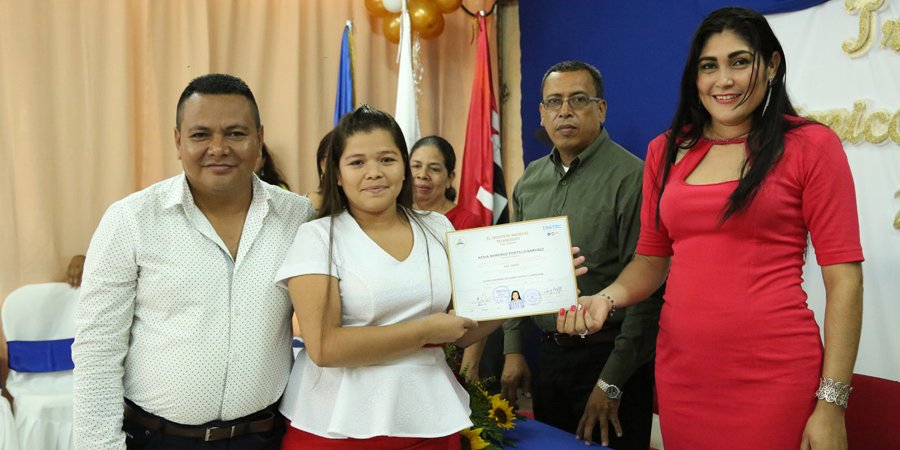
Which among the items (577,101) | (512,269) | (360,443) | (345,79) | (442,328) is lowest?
(360,443)

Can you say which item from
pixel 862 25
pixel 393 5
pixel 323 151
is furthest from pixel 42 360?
pixel 862 25

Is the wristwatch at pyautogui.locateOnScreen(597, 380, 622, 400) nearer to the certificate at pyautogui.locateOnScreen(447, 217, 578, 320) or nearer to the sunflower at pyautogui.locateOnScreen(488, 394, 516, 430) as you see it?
the sunflower at pyautogui.locateOnScreen(488, 394, 516, 430)

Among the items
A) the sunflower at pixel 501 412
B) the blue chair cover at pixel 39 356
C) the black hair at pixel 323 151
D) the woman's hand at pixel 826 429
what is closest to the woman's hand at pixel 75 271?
the blue chair cover at pixel 39 356

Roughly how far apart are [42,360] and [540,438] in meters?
3.16

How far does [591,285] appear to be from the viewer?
2.61 m

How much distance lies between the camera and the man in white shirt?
1711 millimetres

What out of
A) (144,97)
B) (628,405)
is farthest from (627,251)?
(144,97)

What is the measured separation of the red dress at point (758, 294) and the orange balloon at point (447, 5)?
3.50 meters

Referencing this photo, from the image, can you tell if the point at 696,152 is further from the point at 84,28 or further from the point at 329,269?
the point at 84,28

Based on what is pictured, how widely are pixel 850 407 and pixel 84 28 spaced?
4503mm

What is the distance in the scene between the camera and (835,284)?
1636 mm

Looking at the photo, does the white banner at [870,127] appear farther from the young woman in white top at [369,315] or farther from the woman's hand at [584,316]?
the young woman in white top at [369,315]

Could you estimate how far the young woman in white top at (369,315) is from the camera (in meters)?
1.67

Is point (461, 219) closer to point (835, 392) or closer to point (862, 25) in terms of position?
point (862, 25)
